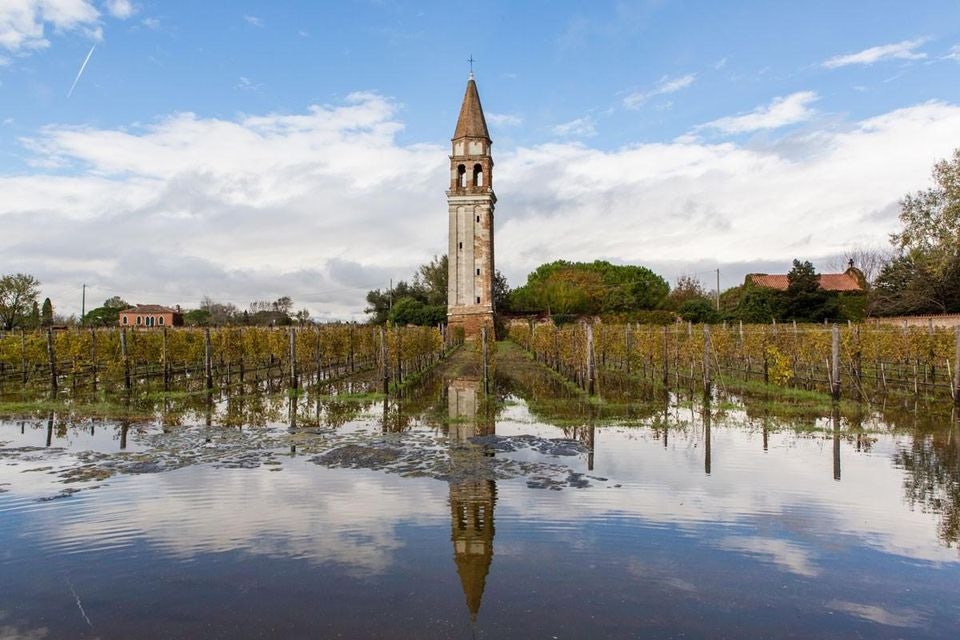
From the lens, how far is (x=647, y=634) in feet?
15.7

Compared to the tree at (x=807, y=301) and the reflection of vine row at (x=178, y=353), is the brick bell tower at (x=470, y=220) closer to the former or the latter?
the tree at (x=807, y=301)

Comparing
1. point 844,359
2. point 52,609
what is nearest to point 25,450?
point 52,609

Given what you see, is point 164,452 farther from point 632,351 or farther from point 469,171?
point 469,171

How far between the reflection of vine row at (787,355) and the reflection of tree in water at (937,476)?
5.86 meters

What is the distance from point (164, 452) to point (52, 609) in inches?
233

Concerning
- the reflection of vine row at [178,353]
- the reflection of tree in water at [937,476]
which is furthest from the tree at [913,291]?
the reflection of vine row at [178,353]

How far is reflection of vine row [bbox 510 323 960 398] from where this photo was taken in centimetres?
2039

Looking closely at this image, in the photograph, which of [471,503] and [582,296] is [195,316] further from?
[471,503]

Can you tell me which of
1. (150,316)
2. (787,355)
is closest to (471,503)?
(787,355)

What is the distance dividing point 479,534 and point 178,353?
21.0 metres

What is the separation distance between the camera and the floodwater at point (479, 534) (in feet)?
16.5

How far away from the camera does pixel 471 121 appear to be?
56.6 meters

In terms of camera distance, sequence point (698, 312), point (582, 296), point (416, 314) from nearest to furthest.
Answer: point (698, 312) → point (416, 314) → point (582, 296)

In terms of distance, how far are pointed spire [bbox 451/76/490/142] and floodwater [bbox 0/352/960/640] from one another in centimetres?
4729
